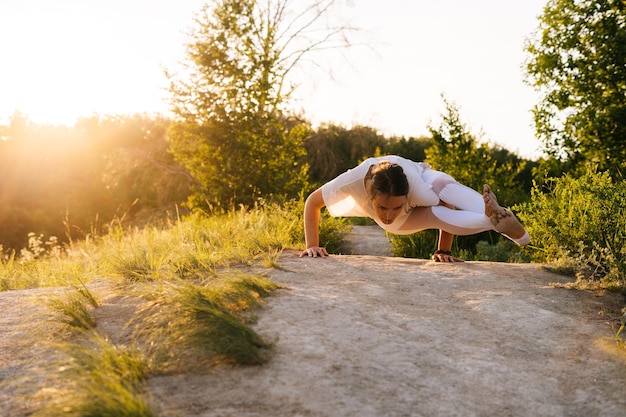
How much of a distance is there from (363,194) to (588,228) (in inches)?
85.1

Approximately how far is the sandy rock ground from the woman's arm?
0.79 m

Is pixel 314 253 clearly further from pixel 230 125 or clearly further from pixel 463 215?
pixel 230 125

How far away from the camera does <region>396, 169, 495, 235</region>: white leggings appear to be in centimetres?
525

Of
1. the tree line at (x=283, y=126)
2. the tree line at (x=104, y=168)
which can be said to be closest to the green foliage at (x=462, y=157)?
the tree line at (x=283, y=126)

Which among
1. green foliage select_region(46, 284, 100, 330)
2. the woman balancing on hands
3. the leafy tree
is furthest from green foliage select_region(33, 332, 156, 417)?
the leafy tree

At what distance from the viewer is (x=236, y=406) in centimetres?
264

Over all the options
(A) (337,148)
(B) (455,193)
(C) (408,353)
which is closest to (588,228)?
(B) (455,193)

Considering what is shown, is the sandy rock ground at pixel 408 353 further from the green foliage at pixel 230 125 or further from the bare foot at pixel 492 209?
the green foliage at pixel 230 125

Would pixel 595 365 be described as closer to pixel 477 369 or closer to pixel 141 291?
pixel 477 369

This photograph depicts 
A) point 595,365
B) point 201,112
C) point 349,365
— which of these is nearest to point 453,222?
point 595,365

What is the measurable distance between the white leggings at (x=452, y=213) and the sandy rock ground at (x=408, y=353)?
1.59 ft

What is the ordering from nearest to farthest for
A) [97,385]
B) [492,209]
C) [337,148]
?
[97,385], [492,209], [337,148]

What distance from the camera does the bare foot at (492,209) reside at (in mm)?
4855

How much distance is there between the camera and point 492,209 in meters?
4.89
